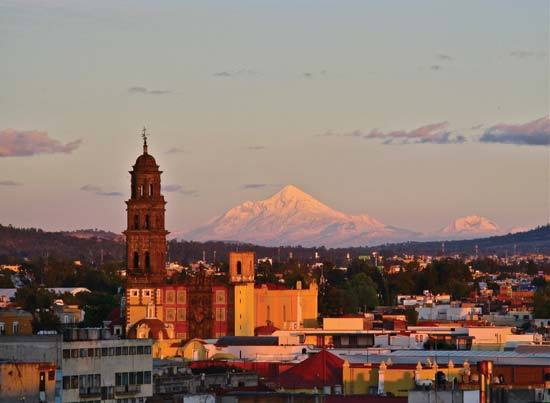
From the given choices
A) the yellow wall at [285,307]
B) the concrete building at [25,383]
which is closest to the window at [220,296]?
the yellow wall at [285,307]

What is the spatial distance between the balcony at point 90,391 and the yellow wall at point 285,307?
92.0 meters

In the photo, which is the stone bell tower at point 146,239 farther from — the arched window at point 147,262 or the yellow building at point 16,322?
the yellow building at point 16,322

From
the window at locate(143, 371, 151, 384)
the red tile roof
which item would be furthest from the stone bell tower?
the window at locate(143, 371, 151, 384)

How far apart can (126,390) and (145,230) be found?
84.4m

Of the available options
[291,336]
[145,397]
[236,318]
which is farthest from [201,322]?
[145,397]

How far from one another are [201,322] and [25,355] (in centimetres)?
8809

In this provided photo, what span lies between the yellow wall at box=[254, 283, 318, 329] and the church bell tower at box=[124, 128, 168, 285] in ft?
30.4

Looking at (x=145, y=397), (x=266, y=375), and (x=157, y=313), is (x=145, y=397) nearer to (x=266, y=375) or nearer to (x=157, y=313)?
(x=266, y=375)

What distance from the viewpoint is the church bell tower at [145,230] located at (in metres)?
162

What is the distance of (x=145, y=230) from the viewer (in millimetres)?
161750

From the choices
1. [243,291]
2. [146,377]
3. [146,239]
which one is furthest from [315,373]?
[243,291]

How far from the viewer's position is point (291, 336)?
472ft

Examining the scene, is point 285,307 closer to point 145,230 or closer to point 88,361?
point 145,230

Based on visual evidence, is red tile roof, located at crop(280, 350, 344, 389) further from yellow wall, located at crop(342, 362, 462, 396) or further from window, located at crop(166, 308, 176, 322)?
window, located at crop(166, 308, 176, 322)
